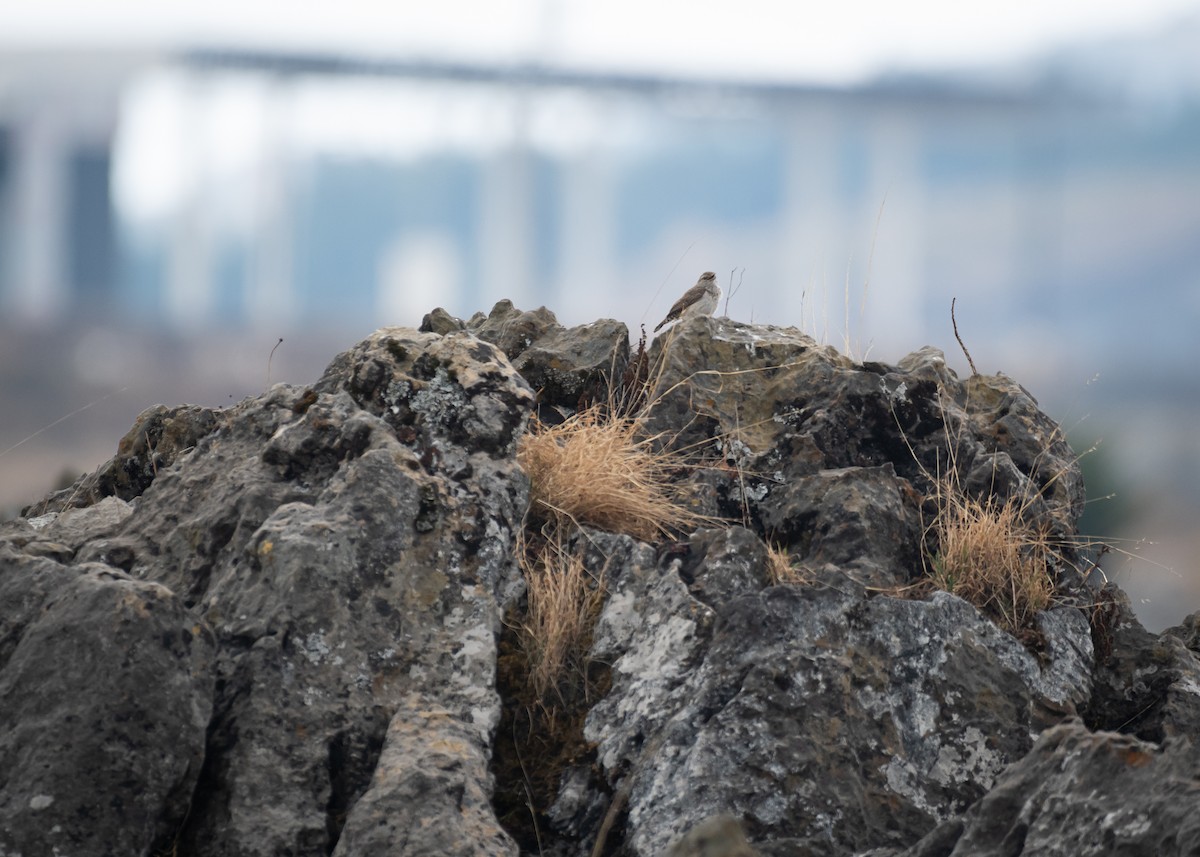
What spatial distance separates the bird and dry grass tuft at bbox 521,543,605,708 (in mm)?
2243

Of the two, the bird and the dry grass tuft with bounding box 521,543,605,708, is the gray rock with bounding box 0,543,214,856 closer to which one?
the dry grass tuft with bounding box 521,543,605,708

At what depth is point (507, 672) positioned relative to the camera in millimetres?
4547

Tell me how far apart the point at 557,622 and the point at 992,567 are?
5.77ft

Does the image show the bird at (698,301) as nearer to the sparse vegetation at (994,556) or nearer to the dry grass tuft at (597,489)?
the dry grass tuft at (597,489)

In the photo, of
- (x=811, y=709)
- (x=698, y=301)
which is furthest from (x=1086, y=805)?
(x=698, y=301)

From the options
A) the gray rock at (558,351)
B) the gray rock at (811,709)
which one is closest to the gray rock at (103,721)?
the gray rock at (811,709)

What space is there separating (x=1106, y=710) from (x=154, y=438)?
447 centimetres

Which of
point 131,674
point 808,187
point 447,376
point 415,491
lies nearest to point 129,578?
point 131,674

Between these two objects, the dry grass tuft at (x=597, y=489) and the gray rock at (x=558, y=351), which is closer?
the dry grass tuft at (x=597, y=489)

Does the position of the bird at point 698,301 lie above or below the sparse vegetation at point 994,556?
above

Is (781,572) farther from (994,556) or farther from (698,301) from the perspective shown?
(698,301)

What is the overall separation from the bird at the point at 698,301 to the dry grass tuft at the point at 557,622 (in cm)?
224

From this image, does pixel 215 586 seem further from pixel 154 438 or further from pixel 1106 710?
pixel 1106 710

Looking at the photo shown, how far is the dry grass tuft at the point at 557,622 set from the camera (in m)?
4.48
